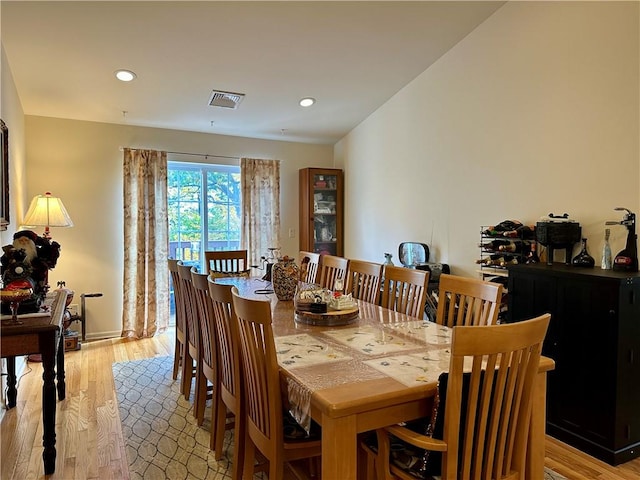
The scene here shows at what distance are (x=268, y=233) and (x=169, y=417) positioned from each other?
9.33ft

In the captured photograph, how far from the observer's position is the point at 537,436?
60.4 inches

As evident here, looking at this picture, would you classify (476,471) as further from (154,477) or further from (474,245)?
(474,245)

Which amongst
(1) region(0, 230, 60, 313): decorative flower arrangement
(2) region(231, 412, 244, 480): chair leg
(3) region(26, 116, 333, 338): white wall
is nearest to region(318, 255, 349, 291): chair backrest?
(2) region(231, 412, 244, 480): chair leg

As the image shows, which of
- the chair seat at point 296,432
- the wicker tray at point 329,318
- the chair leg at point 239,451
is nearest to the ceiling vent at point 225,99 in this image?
the wicker tray at point 329,318

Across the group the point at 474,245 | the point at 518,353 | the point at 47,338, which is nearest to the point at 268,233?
the point at 474,245

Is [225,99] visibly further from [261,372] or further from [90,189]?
[261,372]

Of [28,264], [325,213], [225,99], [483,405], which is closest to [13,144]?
[28,264]

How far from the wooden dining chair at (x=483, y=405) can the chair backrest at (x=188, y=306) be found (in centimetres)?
166

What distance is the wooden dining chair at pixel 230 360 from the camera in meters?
1.84

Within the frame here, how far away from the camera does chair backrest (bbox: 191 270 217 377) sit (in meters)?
2.22

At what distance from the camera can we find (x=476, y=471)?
1.28 m

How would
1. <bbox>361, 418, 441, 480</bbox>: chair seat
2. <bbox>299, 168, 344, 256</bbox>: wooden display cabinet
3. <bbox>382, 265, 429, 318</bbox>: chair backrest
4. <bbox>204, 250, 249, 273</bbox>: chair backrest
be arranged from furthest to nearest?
<bbox>299, 168, 344, 256</bbox>: wooden display cabinet → <bbox>204, 250, 249, 273</bbox>: chair backrest → <bbox>382, 265, 429, 318</bbox>: chair backrest → <bbox>361, 418, 441, 480</bbox>: chair seat

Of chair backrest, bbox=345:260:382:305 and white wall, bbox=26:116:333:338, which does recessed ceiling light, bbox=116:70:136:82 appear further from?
chair backrest, bbox=345:260:382:305

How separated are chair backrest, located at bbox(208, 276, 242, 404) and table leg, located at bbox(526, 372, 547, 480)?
119cm
